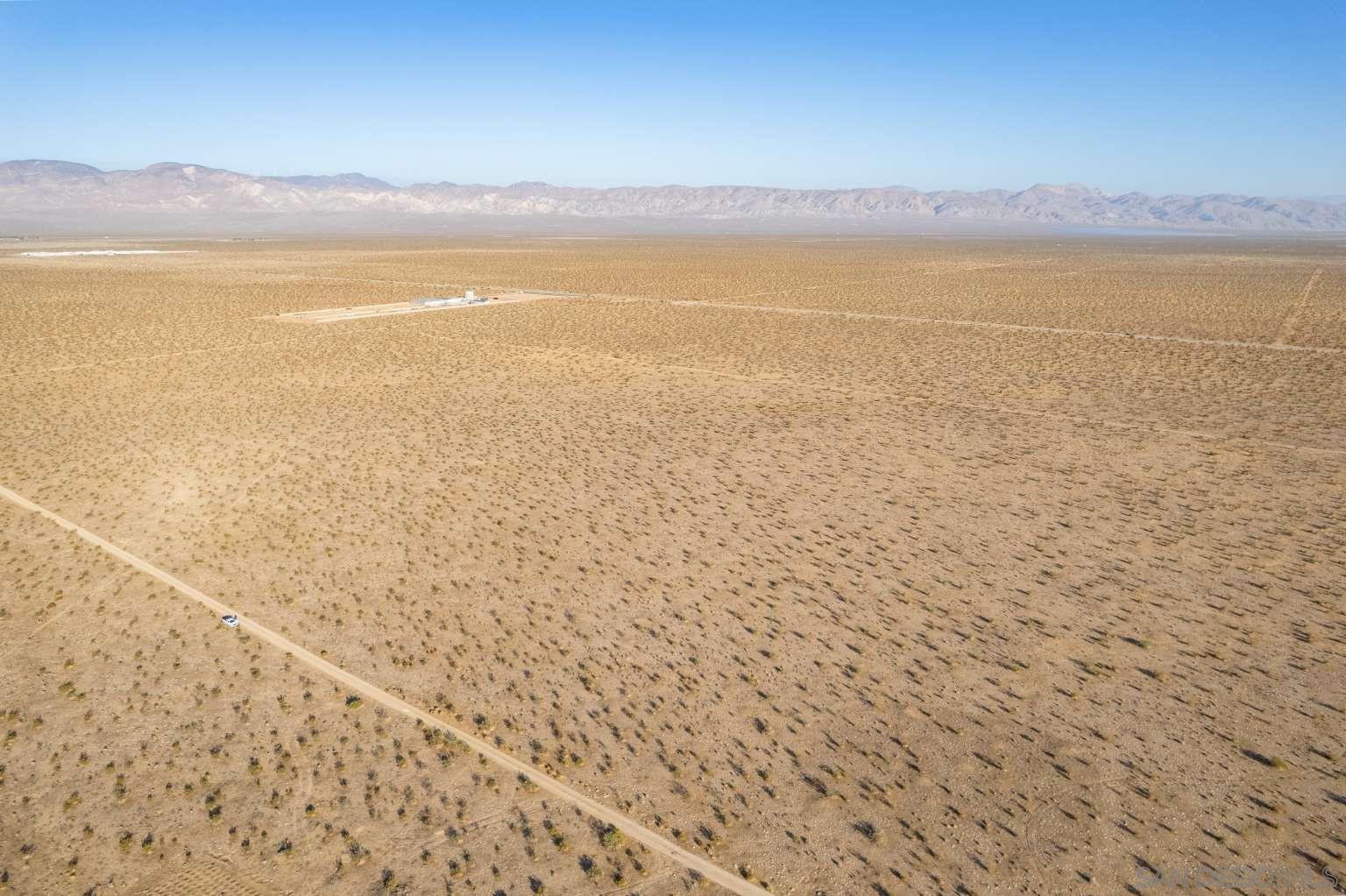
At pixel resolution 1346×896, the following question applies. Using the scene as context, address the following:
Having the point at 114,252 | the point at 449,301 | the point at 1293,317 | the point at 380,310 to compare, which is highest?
the point at 1293,317

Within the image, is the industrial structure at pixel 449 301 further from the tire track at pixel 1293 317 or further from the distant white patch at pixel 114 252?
the distant white patch at pixel 114 252

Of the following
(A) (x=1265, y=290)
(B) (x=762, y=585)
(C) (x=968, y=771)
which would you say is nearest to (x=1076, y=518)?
(B) (x=762, y=585)

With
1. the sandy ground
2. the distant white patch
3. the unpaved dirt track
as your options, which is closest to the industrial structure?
the sandy ground

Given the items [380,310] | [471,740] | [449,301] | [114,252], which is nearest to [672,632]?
[471,740]

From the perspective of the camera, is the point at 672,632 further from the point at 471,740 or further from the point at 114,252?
the point at 114,252

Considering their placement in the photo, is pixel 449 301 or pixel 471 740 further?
pixel 449 301

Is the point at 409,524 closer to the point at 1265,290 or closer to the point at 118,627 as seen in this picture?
the point at 118,627

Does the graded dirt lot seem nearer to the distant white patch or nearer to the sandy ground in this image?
the sandy ground
